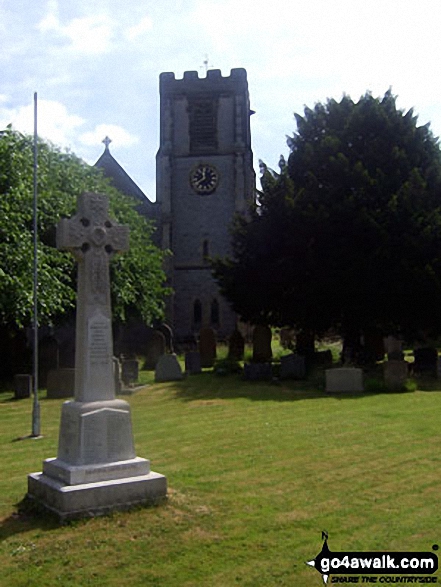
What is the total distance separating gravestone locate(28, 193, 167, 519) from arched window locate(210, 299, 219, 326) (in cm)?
3120

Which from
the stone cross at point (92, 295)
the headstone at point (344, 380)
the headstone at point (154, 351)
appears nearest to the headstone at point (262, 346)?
the headstone at point (154, 351)

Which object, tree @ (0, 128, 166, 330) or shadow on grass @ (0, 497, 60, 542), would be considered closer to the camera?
shadow on grass @ (0, 497, 60, 542)

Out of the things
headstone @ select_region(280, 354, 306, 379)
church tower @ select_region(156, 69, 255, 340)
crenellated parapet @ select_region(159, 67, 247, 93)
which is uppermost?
crenellated parapet @ select_region(159, 67, 247, 93)

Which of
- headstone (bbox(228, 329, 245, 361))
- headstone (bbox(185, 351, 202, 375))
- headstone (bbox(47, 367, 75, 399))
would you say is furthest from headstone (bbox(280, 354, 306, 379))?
headstone (bbox(228, 329, 245, 361))

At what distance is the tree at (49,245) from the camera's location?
52.5 feet

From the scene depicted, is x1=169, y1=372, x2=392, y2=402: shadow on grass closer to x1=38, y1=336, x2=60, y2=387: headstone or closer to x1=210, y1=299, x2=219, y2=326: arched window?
x1=38, y1=336, x2=60, y2=387: headstone

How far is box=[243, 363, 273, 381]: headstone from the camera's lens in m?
18.6

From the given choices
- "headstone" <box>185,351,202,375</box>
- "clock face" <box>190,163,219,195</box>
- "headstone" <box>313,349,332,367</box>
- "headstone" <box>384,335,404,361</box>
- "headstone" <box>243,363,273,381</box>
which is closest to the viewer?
"headstone" <box>243,363,273,381</box>

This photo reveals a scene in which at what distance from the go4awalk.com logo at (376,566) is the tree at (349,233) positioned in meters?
15.0

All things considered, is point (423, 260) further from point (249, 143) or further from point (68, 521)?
point (249, 143)

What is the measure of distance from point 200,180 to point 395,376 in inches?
1014

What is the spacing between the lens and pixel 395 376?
16.0m

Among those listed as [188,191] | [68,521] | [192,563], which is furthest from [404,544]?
[188,191]

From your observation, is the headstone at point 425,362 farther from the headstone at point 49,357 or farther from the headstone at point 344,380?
the headstone at point 49,357
